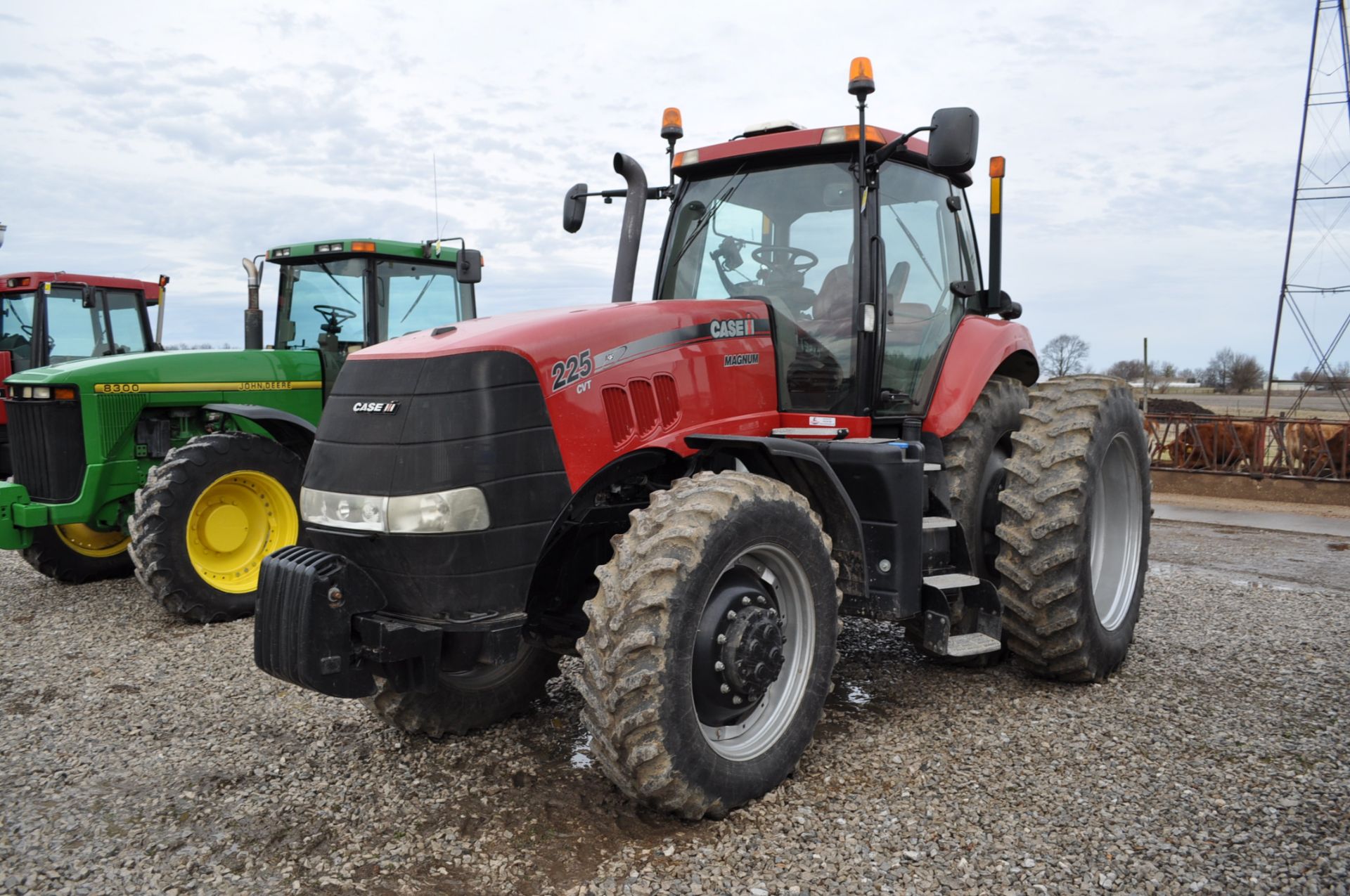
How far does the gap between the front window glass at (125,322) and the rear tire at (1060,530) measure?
947 cm

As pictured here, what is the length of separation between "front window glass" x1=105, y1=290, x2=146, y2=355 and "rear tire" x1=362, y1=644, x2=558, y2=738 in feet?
25.5

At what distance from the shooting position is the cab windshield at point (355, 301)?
7750 mm

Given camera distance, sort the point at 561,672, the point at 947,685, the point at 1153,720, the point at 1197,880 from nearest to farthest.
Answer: the point at 1197,880 < the point at 1153,720 < the point at 947,685 < the point at 561,672

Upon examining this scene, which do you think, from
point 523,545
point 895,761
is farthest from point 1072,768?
point 523,545

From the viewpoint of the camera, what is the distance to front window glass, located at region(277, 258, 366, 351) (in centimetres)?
778

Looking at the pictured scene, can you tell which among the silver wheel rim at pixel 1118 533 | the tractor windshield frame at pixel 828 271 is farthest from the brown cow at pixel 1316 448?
the tractor windshield frame at pixel 828 271

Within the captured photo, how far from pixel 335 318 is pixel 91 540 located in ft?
8.44

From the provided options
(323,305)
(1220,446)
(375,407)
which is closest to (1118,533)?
(375,407)

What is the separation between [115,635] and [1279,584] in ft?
27.3

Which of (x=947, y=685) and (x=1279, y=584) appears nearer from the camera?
(x=947, y=685)

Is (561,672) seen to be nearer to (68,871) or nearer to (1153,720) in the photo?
(68,871)

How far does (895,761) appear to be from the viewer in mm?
3893

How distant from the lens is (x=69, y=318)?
10.1 metres

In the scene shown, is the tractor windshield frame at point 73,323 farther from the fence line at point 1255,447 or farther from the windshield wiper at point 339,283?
the fence line at point 1255,447
